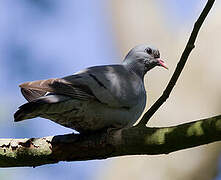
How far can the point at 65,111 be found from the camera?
3506 mm

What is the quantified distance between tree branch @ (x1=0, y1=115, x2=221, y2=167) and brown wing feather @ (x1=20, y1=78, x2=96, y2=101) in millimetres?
285


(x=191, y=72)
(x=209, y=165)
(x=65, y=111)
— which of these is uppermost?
(x=65, y=111)

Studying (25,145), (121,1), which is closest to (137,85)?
(25,145)

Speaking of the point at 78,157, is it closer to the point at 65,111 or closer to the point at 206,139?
the point at 65,111

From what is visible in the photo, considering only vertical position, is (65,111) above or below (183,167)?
above

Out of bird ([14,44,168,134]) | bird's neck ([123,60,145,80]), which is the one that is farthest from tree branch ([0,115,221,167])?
bird's neck ([123,60,145,80])

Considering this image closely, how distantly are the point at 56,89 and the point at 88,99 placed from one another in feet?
0.95

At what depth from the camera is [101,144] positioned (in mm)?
3283

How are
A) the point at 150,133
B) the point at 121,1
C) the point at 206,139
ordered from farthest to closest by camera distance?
the point at 121,1
the point at 150,133
the point at 206,139

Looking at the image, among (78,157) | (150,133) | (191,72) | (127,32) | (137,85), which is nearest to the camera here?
(150,133)

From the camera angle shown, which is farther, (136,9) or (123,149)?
(136,9)

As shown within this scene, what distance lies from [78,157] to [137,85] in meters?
1.10

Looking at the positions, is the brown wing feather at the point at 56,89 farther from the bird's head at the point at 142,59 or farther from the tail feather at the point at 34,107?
the bird's head at the point at 142,59

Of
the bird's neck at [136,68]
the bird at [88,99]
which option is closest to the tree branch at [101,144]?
the bird at [88,99]
